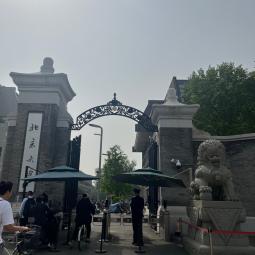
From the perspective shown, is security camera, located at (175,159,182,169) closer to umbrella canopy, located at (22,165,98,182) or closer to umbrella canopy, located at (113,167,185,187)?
umbrella canopy, located at (113,167,185,187)

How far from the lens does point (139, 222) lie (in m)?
8.98

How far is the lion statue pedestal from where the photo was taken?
24.2 ft

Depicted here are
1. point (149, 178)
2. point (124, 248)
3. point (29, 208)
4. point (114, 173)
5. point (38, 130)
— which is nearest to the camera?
point (29, 208)

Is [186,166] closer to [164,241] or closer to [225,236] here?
[164,241]

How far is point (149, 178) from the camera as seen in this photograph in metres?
9.70

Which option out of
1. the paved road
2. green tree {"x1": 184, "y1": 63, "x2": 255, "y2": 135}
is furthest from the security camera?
green tree {"x1": 184, "y1": 63, "x2": 255, "y2": 135}

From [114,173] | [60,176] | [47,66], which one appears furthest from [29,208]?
[114,173]

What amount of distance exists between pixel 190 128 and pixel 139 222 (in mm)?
5287

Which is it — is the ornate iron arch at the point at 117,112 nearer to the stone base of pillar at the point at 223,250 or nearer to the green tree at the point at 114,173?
the stone base of pillar at the point at 223,250

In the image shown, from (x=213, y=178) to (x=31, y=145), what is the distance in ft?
25.3

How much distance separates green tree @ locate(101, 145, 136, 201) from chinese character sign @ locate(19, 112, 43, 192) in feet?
70.3

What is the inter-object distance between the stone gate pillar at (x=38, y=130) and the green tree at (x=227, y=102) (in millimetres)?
12011

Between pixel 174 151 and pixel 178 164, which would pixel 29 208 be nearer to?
pixel 178 164

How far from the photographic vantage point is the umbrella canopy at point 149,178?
935 centimetres
